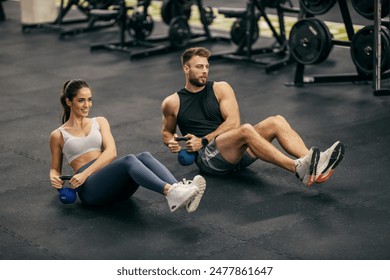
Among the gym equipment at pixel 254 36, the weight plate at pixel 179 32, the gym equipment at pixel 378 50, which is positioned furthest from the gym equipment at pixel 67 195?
the weight plate at pixel 179 32

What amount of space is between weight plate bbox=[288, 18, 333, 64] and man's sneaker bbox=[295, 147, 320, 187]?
7.82 ft

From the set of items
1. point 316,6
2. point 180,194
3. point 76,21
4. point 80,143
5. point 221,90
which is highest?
point 316,6

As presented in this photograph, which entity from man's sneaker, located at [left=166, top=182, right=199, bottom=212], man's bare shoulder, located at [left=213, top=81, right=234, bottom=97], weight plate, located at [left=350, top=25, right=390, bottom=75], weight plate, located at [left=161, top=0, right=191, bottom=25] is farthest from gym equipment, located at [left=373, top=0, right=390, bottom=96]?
weight plate, located at [left=161, top=0, right=191, bottom=25]

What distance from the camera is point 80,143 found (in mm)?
3814

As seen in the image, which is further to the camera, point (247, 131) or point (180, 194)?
point (247, 131)

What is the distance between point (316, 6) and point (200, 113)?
7.29 feet

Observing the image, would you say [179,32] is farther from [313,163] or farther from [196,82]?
[313,163]

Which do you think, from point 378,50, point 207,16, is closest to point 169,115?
point 378,50

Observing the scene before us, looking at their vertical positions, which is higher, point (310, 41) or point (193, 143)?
point (310, 41)

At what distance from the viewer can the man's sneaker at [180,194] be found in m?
3.49

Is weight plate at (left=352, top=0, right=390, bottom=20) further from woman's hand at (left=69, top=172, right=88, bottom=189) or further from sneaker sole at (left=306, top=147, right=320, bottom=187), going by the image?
woman's hand at (left=69, top=172, right=88, bottom=189)

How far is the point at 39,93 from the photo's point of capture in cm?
647

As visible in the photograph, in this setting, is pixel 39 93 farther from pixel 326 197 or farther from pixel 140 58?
pixel 326 197

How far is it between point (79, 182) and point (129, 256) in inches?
21.5
